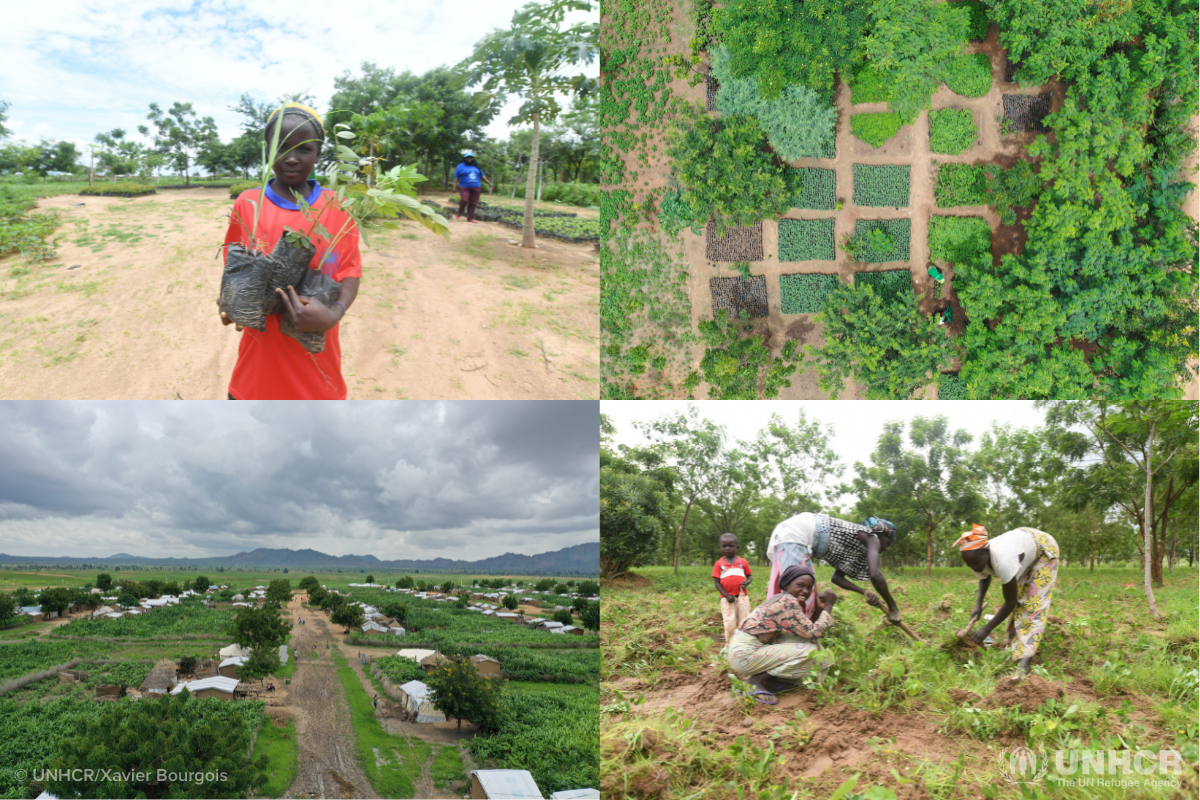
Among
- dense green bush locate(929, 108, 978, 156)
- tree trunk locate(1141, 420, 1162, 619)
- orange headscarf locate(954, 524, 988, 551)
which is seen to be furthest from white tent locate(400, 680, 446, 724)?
dense green bush locate(929, 108, 978, 156)

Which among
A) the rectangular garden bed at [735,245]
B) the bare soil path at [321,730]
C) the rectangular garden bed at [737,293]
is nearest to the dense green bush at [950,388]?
the rectangular garden bed at [737,293]

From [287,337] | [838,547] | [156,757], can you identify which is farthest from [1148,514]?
[156,757]

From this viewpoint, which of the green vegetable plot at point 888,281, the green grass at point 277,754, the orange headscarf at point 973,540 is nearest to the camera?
the green grass at point 277,754

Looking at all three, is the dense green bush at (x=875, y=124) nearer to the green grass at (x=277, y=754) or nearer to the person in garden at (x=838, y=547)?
the person in garden at (x=838, y=547)

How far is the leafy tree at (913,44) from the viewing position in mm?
5812

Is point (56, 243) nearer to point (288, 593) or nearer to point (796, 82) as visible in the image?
point (288, 593)

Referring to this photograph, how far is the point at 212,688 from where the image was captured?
123 inches

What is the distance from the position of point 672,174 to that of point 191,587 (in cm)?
544

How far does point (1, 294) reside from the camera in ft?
15.9

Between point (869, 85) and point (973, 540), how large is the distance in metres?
5.02

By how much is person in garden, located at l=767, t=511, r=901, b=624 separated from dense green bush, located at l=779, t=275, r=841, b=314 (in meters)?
3.24

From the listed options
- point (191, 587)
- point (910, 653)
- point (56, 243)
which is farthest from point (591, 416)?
point (56, 243)

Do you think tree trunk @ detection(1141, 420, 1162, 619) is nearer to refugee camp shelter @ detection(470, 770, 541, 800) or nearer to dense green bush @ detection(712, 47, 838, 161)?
dense green bush @ detection(712, 47, 838, 161)

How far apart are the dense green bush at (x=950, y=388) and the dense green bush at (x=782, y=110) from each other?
285 cm
